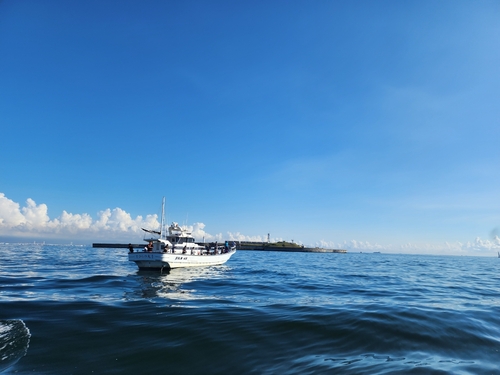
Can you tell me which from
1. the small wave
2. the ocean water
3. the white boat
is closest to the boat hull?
the white boat

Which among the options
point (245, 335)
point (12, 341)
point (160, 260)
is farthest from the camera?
point (160, 260)

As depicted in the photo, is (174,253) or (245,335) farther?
(174,253)

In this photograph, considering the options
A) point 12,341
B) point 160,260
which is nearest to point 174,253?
point 160,260

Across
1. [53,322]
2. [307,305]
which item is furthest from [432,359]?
[53,322]

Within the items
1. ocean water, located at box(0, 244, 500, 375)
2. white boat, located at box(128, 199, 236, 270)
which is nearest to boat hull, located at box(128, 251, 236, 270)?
white boat, located at box(128, 199, 236, 270)

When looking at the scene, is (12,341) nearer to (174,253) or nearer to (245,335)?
(245,335)

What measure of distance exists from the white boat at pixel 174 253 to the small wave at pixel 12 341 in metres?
20.3

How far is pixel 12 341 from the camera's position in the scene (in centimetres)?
892

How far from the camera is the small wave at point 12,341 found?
765 cm

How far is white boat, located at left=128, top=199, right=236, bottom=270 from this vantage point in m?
31.3

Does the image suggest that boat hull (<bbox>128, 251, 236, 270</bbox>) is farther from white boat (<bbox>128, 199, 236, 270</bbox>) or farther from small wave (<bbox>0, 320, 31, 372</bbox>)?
small wave (<bbox>0, 320, 31, 372</bbox>)

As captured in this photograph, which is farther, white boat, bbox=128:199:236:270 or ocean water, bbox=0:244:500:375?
white boat, bbox=128:199:236:270

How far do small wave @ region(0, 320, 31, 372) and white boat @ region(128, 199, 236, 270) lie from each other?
66.6 feet

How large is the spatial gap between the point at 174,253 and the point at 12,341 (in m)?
24.0
